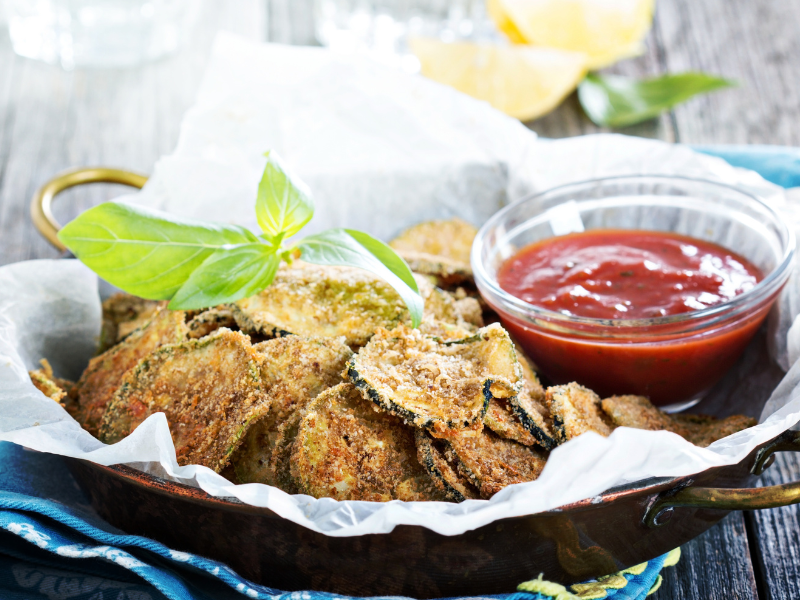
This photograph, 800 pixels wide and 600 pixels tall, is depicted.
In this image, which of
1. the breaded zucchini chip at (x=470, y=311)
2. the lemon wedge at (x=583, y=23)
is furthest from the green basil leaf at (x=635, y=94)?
the breaded zucchini chip at (x=470, y=311)

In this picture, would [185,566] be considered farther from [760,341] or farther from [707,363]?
[760,341]

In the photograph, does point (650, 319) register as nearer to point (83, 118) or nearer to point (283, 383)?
point (283, 383)

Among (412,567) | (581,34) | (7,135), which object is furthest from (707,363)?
(7,135)

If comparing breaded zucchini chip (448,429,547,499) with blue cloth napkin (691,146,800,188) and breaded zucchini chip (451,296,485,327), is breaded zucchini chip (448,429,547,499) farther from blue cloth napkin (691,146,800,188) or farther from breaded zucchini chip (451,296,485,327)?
blue cloth napkin (691,146,800,188)

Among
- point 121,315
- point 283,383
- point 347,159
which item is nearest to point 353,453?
point 283,383

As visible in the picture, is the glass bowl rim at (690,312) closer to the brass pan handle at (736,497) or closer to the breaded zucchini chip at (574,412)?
the breaded zucchini chip at (574,412)
